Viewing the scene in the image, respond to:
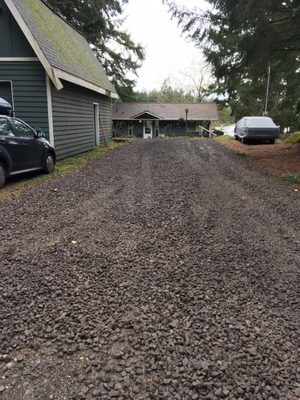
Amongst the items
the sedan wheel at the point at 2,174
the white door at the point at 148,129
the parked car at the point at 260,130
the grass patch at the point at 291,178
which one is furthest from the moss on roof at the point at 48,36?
the white door at the point at 148,129

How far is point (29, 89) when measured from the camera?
10.1 m

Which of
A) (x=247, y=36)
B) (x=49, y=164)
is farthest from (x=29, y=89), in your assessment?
(x=247, y=36)

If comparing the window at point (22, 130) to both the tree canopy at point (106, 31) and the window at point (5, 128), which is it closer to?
the window at point (5, 128)

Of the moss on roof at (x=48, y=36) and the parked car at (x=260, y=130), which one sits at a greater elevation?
the moss on roof at (x=48, y=36)

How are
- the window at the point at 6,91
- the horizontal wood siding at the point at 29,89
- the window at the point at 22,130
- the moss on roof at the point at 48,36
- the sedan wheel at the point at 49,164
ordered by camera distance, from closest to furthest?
the window at the point at 22,130 < the sedan wheel at the point at 49,164 < the moss on roof at the point at 48,36 < the horizontal wood siding at the point at 29,89 < the window at the point at 6,91

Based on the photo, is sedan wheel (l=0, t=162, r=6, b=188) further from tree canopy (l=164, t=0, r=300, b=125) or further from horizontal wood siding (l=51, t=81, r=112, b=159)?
tree canopy (l=164, t=0, r=300, b=125)

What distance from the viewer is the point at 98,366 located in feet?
6.73

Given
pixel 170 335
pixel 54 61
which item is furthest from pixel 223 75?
pixel 170 335

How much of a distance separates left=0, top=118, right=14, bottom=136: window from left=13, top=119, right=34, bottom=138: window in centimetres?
24

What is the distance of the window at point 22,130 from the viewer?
7438mm

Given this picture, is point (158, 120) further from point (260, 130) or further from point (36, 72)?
point (36, 72)

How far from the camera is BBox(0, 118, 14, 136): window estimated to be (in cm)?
694

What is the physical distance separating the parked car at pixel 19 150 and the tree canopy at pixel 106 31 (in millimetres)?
18689

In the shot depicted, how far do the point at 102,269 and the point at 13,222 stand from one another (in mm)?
2141
